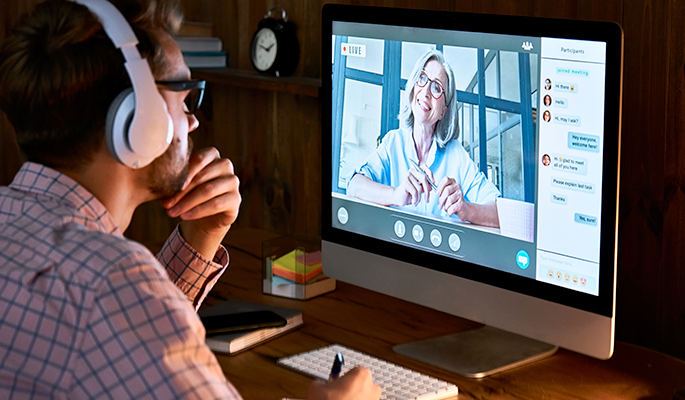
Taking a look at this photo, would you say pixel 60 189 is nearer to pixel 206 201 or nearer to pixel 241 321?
pixel 206 201

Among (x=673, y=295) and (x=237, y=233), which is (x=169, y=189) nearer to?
(x=673, y=295)

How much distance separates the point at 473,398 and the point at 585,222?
32 centimetres

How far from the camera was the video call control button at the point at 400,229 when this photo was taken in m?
1.46

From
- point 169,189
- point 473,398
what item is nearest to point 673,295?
point 473,398

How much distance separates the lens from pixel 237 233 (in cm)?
220

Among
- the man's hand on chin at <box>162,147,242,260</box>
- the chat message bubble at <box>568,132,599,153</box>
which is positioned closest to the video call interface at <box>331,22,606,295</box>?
the chat message bubble at <box>568,132,599,153</box>

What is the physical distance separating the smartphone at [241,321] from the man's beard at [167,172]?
43cm

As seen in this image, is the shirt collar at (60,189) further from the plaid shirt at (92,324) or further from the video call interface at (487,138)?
the video call interface at (487,138)

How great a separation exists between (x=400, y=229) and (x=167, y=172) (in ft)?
1.77

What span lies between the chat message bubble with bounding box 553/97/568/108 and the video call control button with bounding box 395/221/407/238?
388 millimetres

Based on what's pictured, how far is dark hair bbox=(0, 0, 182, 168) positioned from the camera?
908 mm

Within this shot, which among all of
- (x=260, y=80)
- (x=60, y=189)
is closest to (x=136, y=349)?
(x=60, y=189)

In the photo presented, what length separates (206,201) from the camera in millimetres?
1345

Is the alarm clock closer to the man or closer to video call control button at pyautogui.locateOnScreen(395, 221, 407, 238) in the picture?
video call control button at pyautogui.locateOnScreen(395, 221, 407, 238)
